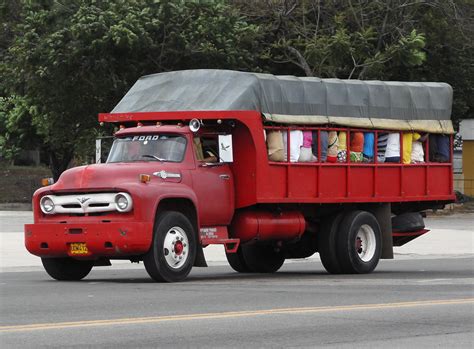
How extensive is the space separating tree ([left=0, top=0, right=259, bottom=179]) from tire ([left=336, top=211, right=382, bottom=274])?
822 inches

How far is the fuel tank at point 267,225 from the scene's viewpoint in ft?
63.3

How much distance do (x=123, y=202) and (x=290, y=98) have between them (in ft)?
13.0

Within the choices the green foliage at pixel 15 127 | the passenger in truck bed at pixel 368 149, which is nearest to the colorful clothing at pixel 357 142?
the passenger in truck bed at pixel 368 149

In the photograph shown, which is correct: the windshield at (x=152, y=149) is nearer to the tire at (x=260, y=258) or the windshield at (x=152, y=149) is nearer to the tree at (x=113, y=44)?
the tire at (x=260, y=258)

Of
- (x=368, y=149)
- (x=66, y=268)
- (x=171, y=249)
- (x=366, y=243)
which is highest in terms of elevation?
(x=368, y=149)

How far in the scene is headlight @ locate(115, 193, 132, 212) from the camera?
→ 56.6 ft

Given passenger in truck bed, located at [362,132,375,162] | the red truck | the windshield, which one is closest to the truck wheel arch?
the red truck

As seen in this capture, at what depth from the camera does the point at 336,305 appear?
46.1 feet

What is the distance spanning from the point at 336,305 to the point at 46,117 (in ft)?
113

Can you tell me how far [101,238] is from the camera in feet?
56.5

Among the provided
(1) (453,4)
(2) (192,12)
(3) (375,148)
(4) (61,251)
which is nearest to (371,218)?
(3) (375,148)

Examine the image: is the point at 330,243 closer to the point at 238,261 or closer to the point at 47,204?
the point at 238,261

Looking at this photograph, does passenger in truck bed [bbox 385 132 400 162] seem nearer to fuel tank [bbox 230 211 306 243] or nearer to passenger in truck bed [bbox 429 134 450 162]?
passenger in truck bed [bbox 429 134 450 162]

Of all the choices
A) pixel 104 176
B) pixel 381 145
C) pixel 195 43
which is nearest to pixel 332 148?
pixel 381 145
